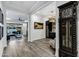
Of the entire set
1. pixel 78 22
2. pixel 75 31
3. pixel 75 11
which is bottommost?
pixel 75 31

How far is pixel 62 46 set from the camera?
11.3 ft

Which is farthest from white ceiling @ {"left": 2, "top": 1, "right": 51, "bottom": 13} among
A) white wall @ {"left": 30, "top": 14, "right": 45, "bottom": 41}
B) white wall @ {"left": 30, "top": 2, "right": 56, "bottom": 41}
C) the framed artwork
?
the framed artwork

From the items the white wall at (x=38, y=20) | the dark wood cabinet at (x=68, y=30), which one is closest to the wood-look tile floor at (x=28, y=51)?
the dark wood cabinet at (x=68, y=30)

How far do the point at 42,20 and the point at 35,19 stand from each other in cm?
164

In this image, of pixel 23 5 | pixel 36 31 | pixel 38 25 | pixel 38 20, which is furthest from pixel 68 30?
pixel 38 20

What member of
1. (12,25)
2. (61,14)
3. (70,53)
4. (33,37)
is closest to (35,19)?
(33,37)

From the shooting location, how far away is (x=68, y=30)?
3.13m

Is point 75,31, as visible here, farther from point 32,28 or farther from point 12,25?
point 12,25

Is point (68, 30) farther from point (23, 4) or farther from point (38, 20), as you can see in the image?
point (38, 20)

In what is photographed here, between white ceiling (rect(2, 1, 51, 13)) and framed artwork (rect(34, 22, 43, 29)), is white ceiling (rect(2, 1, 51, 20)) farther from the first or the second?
framed artwork (rect(34, 22, 43, 29))

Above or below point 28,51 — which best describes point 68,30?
above

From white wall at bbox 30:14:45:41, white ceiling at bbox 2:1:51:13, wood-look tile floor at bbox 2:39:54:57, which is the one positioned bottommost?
wood-look tile floor at bbox 2:39:54:57

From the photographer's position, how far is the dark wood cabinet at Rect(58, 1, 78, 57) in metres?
2.82

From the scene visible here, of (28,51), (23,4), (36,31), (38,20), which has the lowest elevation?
(28,51)
